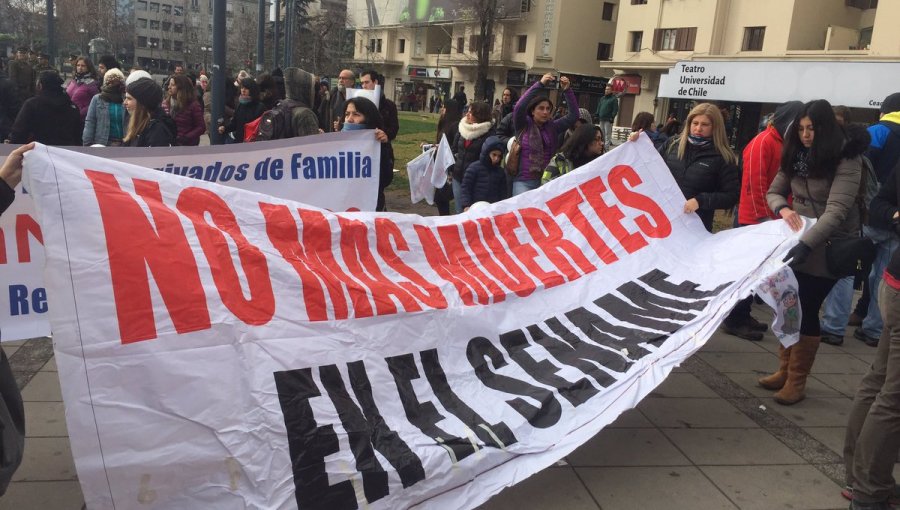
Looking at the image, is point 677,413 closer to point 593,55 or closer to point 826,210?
point 826,210

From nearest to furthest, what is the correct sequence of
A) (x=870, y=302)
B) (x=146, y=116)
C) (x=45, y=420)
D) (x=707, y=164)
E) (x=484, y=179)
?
(x=45, y=420) → (x=707, y=164) → (x=146, y=116) → (x=870, y=302) → (x=484, y=179)

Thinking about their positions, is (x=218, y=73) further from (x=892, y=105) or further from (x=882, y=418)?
(x=882, y=418)

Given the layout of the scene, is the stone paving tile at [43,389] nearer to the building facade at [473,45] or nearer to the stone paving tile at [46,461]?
the stone paving tile at [46,461]

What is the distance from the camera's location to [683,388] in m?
4.94

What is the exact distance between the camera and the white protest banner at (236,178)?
3.86 metres

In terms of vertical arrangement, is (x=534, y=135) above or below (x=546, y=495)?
above

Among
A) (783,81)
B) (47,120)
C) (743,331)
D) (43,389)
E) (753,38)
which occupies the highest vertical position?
(753,38)

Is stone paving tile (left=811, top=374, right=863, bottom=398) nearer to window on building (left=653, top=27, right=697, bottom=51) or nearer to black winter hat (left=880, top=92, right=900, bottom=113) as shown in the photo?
black winter hat (left=880, top=92, right=900, bottom=113)

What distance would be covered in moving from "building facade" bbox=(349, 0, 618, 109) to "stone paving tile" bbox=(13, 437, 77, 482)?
3638 centimetres

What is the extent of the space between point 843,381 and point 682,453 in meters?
2.07

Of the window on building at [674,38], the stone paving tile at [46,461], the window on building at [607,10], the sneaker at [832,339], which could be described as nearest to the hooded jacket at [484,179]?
the sneaker at [832,339]

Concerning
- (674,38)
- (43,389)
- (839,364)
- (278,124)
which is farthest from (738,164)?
(674,38)

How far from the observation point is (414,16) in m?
59.4

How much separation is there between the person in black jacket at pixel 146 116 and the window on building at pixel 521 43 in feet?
153
